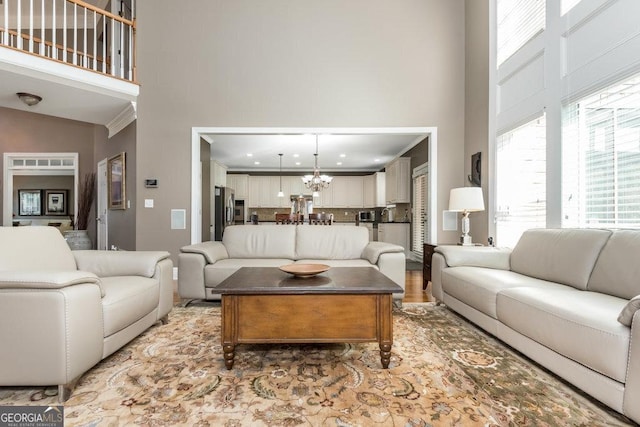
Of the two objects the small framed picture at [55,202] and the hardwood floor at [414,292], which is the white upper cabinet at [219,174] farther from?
the small framed picture at [55,202]

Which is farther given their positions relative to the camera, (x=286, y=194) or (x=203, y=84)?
(x=286, y=194)

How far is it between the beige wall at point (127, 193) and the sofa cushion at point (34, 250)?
2600 millimetres

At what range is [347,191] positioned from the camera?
10.4m

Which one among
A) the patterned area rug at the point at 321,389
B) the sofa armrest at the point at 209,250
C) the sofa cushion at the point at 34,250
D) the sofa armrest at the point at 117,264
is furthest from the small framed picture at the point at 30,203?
the patterned area rug at the point at 321,389

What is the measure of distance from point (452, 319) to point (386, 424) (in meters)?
1.76

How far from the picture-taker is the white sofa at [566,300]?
54.1 inches

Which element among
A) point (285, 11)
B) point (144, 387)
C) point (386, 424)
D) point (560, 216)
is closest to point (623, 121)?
point (560, 216)

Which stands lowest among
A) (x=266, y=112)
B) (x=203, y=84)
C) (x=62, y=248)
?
(x=62, y=248)

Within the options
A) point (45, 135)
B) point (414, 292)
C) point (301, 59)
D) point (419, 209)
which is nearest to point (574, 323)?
point (414, 292)

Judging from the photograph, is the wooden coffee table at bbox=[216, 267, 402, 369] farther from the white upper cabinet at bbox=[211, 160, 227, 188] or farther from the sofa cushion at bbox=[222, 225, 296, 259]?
the white upper cabinet at bbox=[211, 160, 227, 188]

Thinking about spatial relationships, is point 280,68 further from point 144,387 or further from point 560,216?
point 144,387

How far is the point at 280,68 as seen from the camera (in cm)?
475

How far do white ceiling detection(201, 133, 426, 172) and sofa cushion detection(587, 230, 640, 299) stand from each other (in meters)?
3.72

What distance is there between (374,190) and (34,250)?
8.51m
